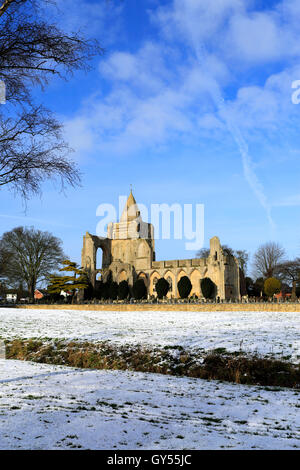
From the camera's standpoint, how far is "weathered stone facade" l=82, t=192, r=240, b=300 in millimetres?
47562

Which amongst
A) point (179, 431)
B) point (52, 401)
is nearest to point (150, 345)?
point (52, 401)

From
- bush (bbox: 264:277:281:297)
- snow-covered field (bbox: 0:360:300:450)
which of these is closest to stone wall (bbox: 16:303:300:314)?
bush (bbox: 264:277:281:297)

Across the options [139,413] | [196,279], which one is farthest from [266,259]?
[139,413]

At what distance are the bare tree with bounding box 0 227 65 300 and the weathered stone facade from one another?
10385mm

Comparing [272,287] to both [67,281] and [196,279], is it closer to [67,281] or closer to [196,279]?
[196,279]

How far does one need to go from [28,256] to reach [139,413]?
140 ft

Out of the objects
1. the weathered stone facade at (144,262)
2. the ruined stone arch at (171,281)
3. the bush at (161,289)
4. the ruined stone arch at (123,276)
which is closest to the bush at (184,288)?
the bush at (161,289)

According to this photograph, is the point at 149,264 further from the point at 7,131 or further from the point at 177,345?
the point at 7,131

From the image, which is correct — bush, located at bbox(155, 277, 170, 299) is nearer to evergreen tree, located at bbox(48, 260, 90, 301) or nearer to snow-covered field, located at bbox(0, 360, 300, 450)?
evergreen tree, located at bbox(48, 260, 90, 301)

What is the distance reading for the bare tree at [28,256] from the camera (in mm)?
44531

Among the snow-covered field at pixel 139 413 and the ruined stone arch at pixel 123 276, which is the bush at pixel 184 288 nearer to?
the ruined stone arch at pixel 123 276

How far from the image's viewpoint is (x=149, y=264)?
5650 cm

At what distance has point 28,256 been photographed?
4541 centimetres

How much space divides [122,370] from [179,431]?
469cm
